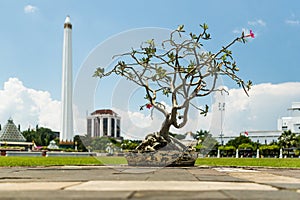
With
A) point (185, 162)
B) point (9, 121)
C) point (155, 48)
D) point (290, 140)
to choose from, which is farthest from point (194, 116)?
point (9, 121)

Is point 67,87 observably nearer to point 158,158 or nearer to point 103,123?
point 158,158

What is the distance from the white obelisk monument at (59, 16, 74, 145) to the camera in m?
82.5

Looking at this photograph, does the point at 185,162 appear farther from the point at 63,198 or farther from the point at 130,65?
the point at 63,198

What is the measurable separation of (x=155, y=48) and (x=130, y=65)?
1194 millimetres

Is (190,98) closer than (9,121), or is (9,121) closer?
(190,98)

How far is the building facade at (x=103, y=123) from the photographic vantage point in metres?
12.9

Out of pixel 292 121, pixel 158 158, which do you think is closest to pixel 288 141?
pixel 292 121

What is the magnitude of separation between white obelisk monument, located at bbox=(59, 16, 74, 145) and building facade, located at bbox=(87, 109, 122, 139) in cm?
7060

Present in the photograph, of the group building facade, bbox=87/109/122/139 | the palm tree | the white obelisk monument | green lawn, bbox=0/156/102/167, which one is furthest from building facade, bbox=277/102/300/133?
building facade, bbox=87/109/122/139

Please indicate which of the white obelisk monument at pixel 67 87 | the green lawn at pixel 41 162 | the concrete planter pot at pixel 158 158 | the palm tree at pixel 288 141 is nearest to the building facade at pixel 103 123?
the concrete planter pot at pixel 158 158

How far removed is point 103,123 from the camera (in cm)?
1292

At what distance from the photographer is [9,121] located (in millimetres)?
107875

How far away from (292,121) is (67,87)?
215 feet

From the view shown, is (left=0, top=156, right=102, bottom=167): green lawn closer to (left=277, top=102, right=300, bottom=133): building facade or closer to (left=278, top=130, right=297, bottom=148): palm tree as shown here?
(left=278, top=130, right=297, bottom=148): palm tree
